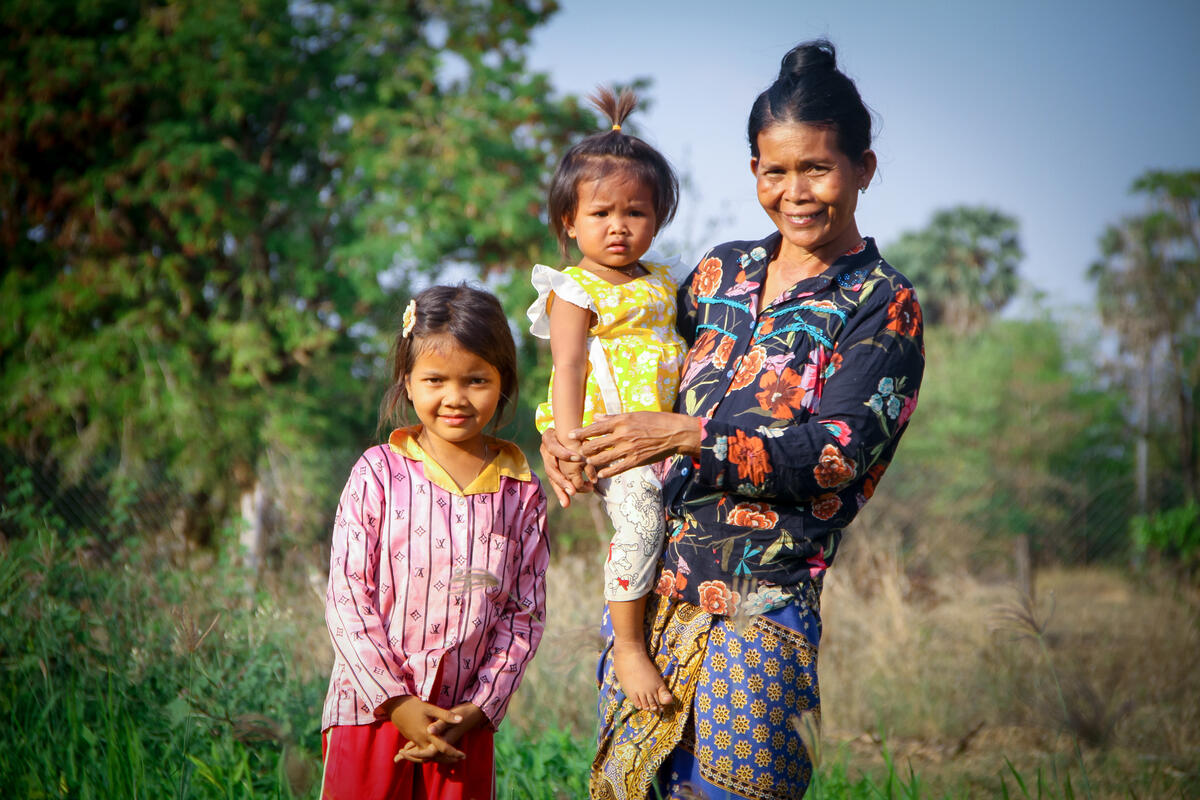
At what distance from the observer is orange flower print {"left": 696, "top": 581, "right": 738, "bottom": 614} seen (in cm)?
208

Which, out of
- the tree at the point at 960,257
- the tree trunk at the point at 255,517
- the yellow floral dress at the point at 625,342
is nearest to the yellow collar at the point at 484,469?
the yellow floral dress at the point at 625,342

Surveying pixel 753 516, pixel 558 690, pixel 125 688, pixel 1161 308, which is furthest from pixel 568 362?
pixel 1161 308

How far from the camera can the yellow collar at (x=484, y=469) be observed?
2.45m

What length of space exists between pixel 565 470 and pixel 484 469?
333mm

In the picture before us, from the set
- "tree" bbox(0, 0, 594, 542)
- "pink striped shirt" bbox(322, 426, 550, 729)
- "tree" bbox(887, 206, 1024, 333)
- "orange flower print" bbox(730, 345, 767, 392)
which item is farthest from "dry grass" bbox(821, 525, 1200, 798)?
"tree" bbox(887, 206, 1024, 333)

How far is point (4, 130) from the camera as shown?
10406mm

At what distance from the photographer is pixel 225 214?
1050 cm

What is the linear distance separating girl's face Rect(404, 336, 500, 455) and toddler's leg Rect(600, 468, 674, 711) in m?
0.47

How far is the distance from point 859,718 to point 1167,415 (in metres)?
12.2

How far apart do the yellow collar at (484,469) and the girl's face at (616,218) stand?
563mm

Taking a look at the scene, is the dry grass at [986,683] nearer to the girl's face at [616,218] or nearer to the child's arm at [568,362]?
the child's arm at [568,362]

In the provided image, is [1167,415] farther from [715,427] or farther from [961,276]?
[961,276]

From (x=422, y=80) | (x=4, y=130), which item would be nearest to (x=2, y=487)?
(x=4, y=130)

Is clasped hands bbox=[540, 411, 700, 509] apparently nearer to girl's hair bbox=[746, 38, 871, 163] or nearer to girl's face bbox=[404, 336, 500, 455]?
girl's face bbox=[404, 336, 500, 455]
